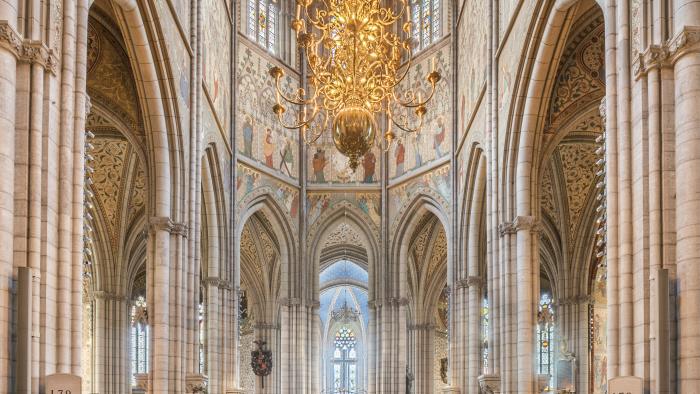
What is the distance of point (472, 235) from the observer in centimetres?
2678

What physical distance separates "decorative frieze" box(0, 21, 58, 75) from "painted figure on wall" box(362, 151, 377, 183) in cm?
2139

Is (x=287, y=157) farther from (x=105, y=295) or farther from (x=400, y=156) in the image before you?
(x=105, y=295)

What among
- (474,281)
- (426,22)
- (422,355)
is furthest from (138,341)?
(426,22)

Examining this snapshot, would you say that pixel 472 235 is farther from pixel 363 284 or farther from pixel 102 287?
pixel 363 284

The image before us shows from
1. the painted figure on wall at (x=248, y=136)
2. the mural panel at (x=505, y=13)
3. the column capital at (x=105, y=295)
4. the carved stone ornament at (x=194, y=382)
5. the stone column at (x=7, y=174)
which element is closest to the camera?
the stone column at (x=7, y=174)

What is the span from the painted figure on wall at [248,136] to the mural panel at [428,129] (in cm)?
499

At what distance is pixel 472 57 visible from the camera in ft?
84.4

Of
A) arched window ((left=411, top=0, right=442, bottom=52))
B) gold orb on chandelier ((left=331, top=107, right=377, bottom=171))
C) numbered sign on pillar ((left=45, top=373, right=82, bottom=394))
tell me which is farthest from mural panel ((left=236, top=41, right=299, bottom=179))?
numbered sign on pillar ((left=45, top=373, right=82, bottom=394))

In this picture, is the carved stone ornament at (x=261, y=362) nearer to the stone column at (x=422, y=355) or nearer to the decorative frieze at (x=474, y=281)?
the stone column at (x=422, y=355)

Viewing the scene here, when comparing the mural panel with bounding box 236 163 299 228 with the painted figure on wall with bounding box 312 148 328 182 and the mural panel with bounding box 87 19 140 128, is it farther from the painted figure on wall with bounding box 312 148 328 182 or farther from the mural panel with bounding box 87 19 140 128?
the mural panel with bounding box 87 19 140 128

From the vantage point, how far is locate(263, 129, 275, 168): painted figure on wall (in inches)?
1188

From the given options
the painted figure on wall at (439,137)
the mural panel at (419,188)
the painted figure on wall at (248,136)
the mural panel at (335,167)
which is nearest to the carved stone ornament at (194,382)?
the painted figure on wall at (248,136)

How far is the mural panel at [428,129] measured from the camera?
29297 millimetres

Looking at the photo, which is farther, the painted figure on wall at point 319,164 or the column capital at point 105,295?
the painted figure on wall at point 319,164
